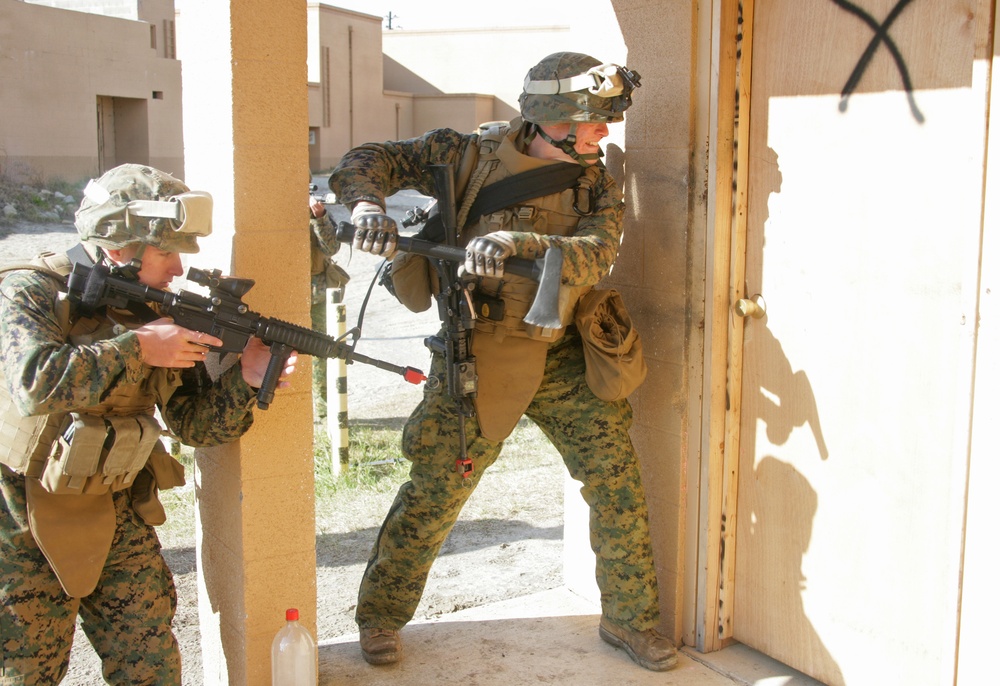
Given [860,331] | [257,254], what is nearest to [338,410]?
[257,254]

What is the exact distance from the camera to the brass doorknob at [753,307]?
3.54 metres

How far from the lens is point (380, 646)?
362 cm

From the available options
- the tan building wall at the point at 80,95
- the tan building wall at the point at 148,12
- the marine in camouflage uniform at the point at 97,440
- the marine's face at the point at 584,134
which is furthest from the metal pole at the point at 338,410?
the tan building wall at the point at 148,12

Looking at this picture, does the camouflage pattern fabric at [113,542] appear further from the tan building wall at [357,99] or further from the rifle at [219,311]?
the tan building wall at [357,99]

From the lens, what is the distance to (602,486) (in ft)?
11.7

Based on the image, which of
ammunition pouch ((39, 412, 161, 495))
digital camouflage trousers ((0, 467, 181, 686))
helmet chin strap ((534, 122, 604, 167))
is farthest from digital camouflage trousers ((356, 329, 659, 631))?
ammunition pouch ((39, 412, 161, 495))

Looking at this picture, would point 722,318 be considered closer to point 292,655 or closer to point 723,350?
point 723,350

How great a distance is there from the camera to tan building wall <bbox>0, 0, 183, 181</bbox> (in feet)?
58.6

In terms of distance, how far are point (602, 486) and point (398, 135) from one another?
33.3 m

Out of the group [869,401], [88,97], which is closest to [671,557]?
[869,401]

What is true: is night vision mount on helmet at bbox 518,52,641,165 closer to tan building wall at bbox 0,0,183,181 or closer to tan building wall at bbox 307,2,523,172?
tan building wall at bbox 0,0,183,181

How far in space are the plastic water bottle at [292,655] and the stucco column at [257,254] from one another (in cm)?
4

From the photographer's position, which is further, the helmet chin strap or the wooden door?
the helmet chin strap

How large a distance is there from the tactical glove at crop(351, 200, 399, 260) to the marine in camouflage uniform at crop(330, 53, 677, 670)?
8.3 inches
